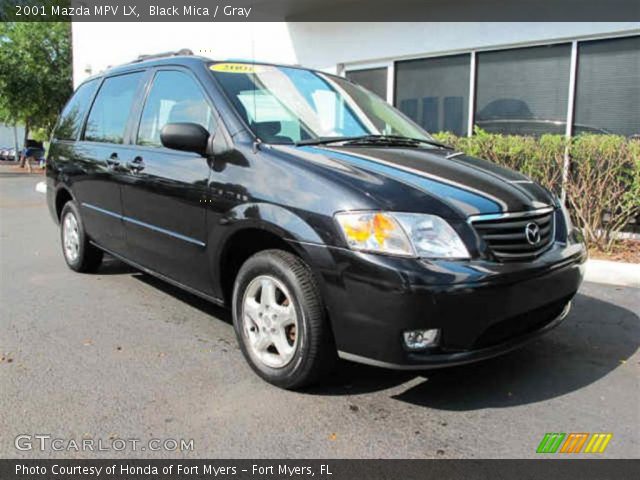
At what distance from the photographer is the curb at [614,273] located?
5.64 metres

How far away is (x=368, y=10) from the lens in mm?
9977

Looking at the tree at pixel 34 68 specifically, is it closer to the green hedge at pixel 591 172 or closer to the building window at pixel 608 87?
the building window at pixel 608 87

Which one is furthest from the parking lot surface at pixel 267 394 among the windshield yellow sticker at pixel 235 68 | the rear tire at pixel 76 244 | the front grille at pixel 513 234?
Result: the windshield yellow sticker at pixel 235 68

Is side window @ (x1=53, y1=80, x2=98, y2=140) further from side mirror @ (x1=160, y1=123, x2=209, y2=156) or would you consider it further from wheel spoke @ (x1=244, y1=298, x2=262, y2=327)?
wheel spoke @ (x1=244, y1=298, x2=262, y2=327)

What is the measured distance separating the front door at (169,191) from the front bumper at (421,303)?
1114mm

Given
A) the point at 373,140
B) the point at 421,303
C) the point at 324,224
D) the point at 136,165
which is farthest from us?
the point at 136,165

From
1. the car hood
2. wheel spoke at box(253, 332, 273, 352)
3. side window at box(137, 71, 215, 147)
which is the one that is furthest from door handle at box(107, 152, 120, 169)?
wheel spoke at box(253, 332, 273, 352)

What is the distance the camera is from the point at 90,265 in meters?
5.81

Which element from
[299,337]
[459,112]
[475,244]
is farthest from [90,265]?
[459,112]

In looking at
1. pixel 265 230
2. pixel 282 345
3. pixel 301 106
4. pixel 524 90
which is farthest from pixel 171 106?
pixel 524 90

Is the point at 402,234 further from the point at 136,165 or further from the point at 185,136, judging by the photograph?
the point at 136,165

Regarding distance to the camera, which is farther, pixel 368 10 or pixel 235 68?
pixel 368 10

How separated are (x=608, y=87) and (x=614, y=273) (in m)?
3.12
